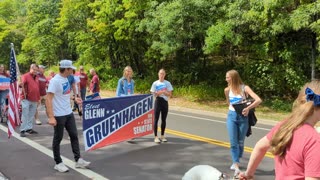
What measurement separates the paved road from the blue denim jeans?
0.49m

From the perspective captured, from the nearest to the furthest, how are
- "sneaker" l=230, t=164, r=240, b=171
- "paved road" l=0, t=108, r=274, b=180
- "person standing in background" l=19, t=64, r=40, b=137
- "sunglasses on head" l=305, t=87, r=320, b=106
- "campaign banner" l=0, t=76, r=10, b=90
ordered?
1. "sunglasses on head" l=305, t=87, r=320, b=106
2. "sneaker" l=230, t=164, r=240, b=171
3. "paved road" l=0, t=108, r=274, b=180
4. "person standing in background" l=19, t=64, r=40, b=137
5. "campaign banner" l=0, t=76, r=10, b=90

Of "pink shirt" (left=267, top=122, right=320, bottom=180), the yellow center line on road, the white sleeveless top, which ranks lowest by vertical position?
the yellow center line on road

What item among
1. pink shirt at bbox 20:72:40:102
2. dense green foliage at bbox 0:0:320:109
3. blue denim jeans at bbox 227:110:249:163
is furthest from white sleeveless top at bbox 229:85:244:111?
dense green foliage at bbox 0:0:320:109

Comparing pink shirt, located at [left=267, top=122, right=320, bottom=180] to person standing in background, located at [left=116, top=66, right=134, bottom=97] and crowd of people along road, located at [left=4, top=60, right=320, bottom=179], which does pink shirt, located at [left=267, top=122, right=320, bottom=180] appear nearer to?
crowd of people along road, located at [left=4, top=60, right=320, bottom=179]

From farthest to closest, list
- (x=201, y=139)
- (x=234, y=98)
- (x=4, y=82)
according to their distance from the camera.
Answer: (x=4, y=82) → (x=201, y=139) → (x=234, y=98)

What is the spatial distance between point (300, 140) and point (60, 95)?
5.25 m

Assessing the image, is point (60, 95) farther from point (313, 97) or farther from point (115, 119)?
point (313, 97)

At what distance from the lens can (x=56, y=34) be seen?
41.0m

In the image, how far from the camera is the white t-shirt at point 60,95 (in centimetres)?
671

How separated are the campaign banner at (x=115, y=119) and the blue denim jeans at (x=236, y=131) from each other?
2.90 meters

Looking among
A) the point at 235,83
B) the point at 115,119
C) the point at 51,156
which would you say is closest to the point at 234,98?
the point at 235,83

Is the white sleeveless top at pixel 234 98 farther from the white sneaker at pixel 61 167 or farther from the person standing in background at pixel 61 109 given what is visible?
the white sneaker at pixel 61 167

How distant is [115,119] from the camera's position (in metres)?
8.64

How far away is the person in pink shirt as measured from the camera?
2.16 meters
